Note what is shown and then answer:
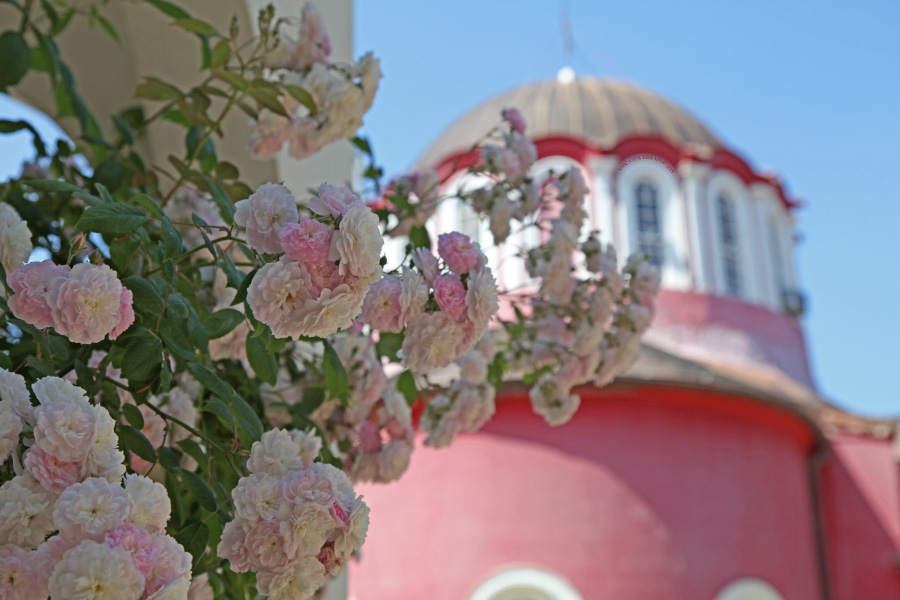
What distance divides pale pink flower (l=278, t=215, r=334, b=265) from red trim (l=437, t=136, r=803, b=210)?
10405 millimetres

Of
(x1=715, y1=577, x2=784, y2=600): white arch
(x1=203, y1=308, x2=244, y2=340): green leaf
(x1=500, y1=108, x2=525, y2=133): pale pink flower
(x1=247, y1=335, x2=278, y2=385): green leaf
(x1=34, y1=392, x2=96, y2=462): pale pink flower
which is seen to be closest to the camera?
(x1=34, y1=392, x2=96, y2=462): pale pink flower

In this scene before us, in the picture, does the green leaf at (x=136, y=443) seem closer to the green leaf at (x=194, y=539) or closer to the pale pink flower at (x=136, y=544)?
the green leaf at (x=194, y=539)

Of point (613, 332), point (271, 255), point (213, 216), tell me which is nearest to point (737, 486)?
point (613, 332)

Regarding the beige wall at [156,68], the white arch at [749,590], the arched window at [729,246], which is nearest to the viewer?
the beige wall at [156,68]

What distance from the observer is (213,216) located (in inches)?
109

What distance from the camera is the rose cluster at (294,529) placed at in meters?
1.36

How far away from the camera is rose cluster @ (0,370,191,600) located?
1118 millimetres

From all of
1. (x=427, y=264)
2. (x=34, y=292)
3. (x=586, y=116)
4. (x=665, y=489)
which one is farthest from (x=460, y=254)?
(x=586, y=116)

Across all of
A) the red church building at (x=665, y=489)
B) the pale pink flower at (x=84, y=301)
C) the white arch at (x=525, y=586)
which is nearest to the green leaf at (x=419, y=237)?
the pale pink flower at (x=84, y=301)

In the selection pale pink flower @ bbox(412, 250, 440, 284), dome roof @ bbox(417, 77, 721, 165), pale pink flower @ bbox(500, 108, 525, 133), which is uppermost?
dome roof @ bbox(417, 77, 721, 165)

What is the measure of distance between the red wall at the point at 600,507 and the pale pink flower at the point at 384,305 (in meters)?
6.91

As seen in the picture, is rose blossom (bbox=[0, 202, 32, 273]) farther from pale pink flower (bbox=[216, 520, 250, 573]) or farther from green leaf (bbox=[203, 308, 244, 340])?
pale pink flower (bbox=[216, 520, 250, 573])

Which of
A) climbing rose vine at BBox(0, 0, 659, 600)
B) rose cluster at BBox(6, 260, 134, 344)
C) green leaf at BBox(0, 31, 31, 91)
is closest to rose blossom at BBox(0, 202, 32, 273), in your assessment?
climbing rose vine at BBox(0, 0, 659, 600)

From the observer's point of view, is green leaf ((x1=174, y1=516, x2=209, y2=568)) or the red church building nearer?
green leaf ((x1=174, y1=516, x2=209, y2=568))
